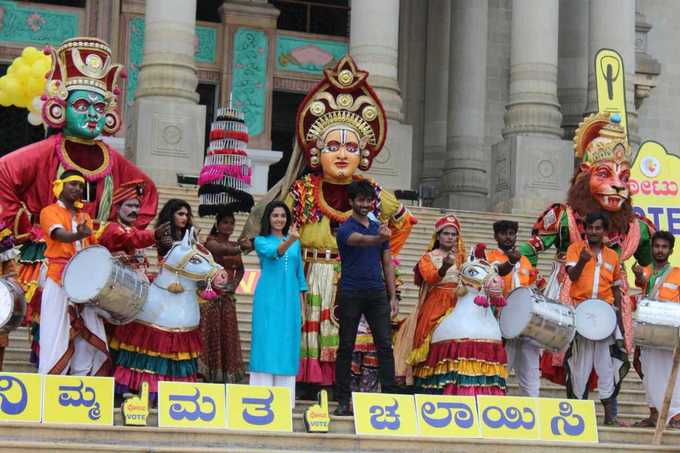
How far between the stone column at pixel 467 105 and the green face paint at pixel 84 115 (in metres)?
15.4

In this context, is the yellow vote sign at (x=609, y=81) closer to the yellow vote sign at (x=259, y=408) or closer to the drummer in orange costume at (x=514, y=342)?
the drummer in orange costume at (x=514, y=342)

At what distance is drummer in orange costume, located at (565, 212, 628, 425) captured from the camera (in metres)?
12.7

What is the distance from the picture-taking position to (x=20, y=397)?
10.3 m

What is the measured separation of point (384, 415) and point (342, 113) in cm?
327

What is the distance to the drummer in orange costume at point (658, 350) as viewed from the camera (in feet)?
41.2

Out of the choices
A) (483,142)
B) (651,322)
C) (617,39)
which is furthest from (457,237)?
(483,142)

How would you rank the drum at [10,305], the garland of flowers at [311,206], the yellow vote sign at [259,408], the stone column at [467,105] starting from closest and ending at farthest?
the yellow vote sign at [259,408] < the drum at [10,305] < the garland of flowers at [311,206] < the stone column at [467,105]

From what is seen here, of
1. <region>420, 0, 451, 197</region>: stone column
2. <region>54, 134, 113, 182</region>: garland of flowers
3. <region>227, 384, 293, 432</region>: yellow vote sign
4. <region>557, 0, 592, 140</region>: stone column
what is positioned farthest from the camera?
<region>420, 0, 451, 197</region>: stone column

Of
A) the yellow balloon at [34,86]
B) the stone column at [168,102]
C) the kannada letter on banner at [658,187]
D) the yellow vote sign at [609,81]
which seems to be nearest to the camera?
the yellow balloon at [34,86]

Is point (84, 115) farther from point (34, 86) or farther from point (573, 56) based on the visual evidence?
point (573, 56)

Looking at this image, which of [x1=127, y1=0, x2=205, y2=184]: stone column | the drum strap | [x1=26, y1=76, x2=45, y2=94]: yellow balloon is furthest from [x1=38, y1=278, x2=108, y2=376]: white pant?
[x1=127, y1=0, x2=205, y2=184]: stone column

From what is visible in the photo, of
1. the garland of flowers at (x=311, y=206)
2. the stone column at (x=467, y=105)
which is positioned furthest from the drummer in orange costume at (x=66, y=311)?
the stone column at (x=467, y=105)

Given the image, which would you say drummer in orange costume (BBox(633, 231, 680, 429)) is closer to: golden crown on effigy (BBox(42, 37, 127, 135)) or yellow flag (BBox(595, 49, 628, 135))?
golden crown on effigy (BBox(42, 37, 127, 135))

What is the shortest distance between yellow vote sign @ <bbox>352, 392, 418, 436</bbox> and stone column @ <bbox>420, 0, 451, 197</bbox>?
1767 centimetres
